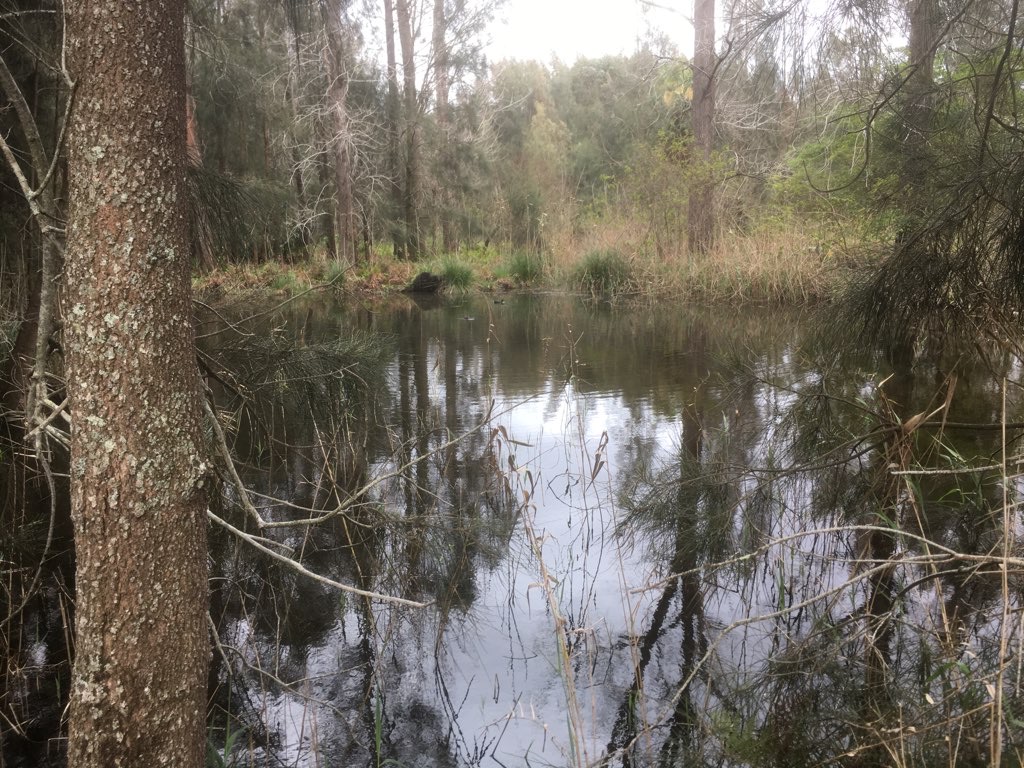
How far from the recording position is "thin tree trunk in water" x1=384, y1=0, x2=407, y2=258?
17969mm

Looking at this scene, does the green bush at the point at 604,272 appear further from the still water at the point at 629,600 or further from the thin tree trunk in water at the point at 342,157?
the still water at the point at 629,600

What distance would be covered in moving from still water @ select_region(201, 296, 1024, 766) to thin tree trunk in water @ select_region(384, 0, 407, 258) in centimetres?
1502

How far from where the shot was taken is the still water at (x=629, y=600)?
195 cm

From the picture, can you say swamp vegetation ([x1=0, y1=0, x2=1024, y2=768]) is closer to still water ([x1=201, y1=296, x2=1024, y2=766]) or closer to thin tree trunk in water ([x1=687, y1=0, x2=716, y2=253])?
still water ([x1=201, y1=296, x2=1024, y2=766])

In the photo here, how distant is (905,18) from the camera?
3387mm

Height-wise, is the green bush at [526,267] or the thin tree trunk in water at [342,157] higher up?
the thin tree trunk in water at [342,157]

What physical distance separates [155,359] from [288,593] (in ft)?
5.70

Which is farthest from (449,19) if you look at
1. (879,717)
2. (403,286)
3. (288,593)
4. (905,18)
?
(879,717)

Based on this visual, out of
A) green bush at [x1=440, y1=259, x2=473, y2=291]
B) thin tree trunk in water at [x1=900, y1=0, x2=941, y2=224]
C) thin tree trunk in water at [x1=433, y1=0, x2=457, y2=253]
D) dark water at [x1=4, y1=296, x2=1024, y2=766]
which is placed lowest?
dark water at [x1=4, y1=296, x2=1024, y2=766]

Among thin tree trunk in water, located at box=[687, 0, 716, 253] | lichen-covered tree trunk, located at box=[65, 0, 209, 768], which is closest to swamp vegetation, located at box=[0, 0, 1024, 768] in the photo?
lichen-covered tree trunk, located at box=[65, 0, 209, 768]

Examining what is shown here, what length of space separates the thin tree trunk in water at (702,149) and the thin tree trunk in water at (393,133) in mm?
7286

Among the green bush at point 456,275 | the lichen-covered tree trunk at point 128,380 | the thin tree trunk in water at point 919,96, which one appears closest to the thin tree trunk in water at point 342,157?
the green bush at point 456,275

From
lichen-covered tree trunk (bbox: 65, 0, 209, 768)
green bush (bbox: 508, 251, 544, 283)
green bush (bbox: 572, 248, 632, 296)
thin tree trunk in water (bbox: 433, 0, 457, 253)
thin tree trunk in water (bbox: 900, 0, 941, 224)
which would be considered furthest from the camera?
thin tree trunk in water (bbox: 433, 0, 457, 253)

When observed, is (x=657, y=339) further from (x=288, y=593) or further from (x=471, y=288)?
(x=471, y=288)
